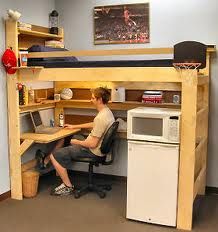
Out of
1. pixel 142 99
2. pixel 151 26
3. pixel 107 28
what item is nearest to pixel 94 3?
pixel 107 28

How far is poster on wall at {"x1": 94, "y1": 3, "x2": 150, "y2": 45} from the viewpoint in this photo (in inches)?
172

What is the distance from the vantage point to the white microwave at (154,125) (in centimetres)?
324

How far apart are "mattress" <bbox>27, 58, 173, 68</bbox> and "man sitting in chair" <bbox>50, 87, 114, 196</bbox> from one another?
0.44 metres

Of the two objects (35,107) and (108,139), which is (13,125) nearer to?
(35,107)

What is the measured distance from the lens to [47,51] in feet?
13.7

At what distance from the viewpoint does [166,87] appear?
432 cm

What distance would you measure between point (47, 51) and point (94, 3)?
1.00 m

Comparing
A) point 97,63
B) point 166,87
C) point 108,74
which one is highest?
point 97,63

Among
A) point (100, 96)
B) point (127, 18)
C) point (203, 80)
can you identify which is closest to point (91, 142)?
point (100, 96)

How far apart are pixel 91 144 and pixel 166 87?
3.88ft

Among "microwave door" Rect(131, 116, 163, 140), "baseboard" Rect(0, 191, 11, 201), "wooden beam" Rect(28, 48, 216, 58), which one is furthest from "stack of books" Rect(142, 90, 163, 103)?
"baseboard" Rect(0, 191, 11, 201)

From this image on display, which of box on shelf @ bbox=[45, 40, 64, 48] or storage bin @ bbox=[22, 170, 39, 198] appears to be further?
box on shelf @ bbox=[45, 40, 64, 48]

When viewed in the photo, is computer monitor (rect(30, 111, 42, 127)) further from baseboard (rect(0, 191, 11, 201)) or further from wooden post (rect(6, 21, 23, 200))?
baseboard (rect(0, 191, 11, 201))

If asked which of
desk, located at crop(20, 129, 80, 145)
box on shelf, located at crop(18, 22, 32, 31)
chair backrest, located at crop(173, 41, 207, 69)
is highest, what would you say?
box on shelf, located at crop(18, 22, 32, 31)
